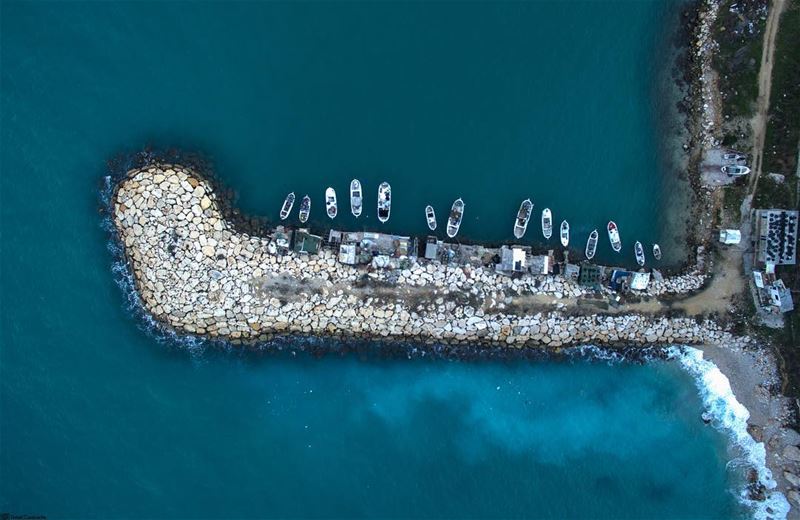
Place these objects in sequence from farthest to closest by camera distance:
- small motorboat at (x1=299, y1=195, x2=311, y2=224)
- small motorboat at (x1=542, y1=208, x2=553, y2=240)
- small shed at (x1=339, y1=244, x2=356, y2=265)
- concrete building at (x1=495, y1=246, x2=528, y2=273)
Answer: small motorboat at (x1=542, y1=208, x2=553, y2=240)
small motorboat at (x1=299, y1=195, x2=311, y2=224)
concrete building at (x1=495, y1=246, x2=528, y2=273)
small shed at (x1=339, y1=244, x2=356, y2=265)

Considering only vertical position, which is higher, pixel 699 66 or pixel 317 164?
pixel 699 66

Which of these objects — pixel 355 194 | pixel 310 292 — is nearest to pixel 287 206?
pixel 355 194

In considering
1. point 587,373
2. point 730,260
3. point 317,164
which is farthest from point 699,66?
point 317,164

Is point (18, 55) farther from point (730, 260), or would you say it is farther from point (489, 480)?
point (730, 260)

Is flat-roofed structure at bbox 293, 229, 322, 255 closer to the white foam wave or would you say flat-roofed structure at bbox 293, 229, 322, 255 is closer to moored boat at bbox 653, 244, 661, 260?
moored boat at bbox 653, 244, 661, 260

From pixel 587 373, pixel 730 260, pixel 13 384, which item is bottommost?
pixel 13 384

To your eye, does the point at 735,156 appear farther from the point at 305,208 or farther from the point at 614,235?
the point at 305,208

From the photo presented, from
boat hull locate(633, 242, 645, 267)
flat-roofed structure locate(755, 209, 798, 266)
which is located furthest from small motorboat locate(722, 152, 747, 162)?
boat hull locate(633, 242, 645, 267)
